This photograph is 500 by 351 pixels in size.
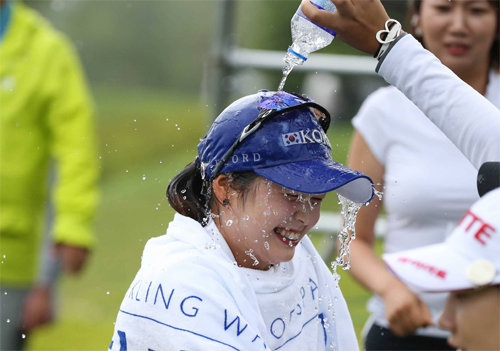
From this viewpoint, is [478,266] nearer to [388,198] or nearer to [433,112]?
[433,112]

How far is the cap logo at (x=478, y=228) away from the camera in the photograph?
6.21 ft

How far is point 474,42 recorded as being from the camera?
11.1 feet

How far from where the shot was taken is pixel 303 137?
8.11 ft

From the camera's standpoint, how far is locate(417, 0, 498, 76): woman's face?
3357 mm

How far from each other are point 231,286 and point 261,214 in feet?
0.77

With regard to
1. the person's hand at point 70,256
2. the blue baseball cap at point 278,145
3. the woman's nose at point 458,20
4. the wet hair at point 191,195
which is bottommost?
the person's hand at point 70,256

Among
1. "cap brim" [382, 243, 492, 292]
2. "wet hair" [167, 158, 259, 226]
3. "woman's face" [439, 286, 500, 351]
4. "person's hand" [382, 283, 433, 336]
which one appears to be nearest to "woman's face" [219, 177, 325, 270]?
"wet hair" [167, 158, 259, 226]

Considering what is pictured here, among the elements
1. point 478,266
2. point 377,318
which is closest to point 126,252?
point 377,318

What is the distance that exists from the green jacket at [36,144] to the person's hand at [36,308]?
3.5 inches

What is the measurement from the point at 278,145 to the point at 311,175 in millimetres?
117

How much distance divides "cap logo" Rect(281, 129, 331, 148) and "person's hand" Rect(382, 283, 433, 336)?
98cm

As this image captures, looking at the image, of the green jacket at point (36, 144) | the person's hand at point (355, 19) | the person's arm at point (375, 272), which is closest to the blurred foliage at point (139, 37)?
the green jacket at point (36, 144)

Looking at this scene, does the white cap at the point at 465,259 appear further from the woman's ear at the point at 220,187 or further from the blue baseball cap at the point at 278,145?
the woman's ear at the point at 220,187

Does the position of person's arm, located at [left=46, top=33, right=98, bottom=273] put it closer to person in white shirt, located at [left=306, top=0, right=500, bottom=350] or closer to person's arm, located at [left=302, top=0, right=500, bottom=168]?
person in white shirt, located at [left=306, top=0, right=500, bottom=350]
